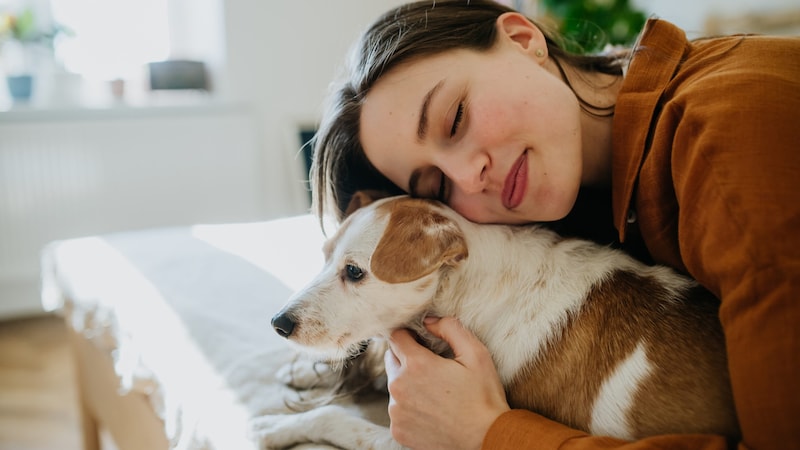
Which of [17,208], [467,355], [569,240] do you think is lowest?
[17,208]

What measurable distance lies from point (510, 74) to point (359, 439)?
2.04 feet

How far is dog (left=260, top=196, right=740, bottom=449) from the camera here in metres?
0.82

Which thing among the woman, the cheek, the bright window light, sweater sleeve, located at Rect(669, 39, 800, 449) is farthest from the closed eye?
the bright window light

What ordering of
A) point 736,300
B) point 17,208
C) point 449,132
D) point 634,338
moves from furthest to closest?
point 17,208
point 449,132
point 634,338
point 736,300

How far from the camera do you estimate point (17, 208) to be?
3.23 m

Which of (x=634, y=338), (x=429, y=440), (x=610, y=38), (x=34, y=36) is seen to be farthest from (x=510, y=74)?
(x=34, y=36)

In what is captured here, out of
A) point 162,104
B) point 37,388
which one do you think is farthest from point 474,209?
point 162,104

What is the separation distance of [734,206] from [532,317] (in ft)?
1.07

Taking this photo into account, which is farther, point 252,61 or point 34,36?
point 252,61

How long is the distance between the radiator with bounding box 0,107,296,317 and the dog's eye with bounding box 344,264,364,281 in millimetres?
2781

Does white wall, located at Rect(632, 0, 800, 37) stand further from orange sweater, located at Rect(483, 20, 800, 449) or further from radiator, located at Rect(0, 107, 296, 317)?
radiator, located at Rect(0, 107, 296, 317)

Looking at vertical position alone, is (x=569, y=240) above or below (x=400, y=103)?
below

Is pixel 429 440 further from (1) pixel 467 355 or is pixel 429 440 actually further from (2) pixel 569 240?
(2) pixel 569 240

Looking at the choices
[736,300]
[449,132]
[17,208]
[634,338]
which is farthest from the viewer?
[17,208]
